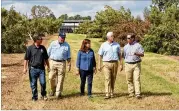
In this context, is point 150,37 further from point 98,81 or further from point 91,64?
point 91,64

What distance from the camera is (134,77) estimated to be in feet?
41.5

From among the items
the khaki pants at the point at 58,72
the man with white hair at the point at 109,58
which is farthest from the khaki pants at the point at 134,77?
the khaki pants at the point at 58,72

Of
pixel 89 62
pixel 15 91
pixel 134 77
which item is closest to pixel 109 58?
pixel 89 62

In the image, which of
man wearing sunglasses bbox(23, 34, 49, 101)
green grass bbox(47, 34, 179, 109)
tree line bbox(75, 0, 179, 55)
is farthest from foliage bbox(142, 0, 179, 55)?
man wearing sunglasses bbox(23, 34, 49, 101)

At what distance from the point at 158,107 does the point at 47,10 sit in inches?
3727

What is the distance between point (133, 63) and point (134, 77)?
16.4 inches

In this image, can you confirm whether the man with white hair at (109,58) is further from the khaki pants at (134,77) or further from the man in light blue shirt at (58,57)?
the man in light blue shirt at (58,57)

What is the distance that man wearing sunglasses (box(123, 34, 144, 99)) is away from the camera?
12555mm

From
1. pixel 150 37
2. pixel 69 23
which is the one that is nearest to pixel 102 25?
pixel 150 37

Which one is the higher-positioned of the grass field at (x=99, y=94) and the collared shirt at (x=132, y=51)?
the collared shirt at (x=132, y=51)

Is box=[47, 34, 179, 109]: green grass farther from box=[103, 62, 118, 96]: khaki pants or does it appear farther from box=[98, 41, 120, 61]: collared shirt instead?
box=[98, 41, 120, 61]: collared shirt

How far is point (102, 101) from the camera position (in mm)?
12141

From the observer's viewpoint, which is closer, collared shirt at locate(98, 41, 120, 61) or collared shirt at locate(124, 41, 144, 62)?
collared shirt at locate(98, 41, 120, 61)

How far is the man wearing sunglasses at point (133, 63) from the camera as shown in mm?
12555
